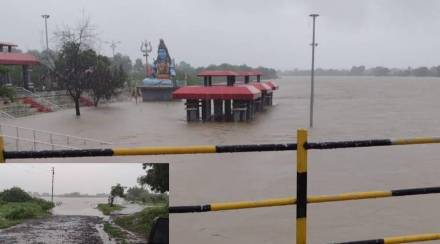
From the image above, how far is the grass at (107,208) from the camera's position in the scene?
193 cm

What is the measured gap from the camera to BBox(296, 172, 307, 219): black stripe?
7.76 ft

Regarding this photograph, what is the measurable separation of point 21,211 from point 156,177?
1.68 ft

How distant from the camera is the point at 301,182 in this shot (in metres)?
2.38

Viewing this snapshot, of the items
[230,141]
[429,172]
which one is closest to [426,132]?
[230,141]

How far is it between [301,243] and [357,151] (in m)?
13.6

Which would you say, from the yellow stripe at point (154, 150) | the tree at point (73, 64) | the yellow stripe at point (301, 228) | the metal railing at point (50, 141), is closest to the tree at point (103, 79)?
the tree at point (73, 64)

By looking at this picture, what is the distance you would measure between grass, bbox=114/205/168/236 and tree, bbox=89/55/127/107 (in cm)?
4161

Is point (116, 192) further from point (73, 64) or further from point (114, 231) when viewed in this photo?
point (73, 64)

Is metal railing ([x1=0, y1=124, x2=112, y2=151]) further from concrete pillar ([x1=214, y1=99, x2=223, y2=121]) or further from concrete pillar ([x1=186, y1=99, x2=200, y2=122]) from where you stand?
concrete pillar ([x1=214, y1=99, x2=223, y2=121])

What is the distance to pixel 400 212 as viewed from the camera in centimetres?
863

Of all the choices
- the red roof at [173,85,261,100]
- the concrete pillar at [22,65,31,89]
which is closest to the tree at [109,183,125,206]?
the red roof at [173,85,261,100]

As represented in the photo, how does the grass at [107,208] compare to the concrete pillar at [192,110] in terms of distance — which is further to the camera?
the concrete pillar at [192,110]

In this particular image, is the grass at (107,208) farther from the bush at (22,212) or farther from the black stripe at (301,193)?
the black stripe at (301,193)

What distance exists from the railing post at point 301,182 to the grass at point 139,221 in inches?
28.1
